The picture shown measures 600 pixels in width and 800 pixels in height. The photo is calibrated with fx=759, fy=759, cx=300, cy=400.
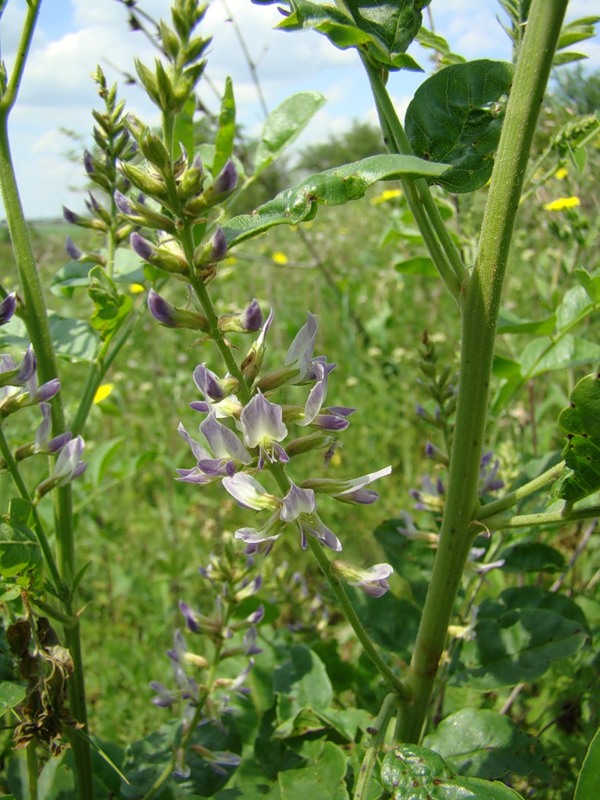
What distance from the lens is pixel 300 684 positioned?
1.79 meters

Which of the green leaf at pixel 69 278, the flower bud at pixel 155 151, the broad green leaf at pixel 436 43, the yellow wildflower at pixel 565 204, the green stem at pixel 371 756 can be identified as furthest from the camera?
the yellow wildflower at pixel 565 204

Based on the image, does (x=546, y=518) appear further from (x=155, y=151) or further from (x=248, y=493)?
(x=155, y=151)

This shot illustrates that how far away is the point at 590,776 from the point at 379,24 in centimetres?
111

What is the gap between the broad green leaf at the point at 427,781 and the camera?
1018 mm

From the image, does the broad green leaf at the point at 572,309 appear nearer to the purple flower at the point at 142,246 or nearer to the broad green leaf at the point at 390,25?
the broad green leaf at the point at 390,25

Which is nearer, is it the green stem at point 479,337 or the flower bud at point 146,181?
the flower bud at point 146,181

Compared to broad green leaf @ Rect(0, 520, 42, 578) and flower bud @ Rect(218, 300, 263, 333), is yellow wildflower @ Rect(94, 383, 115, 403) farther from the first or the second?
flower bud @ Rect(218, 300, 263, 333)

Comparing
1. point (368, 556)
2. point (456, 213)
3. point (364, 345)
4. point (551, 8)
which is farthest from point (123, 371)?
point (551, 8)

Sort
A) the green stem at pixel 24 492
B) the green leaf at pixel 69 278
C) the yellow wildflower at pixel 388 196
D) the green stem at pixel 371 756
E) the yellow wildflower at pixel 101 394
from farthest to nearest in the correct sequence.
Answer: the yellow wildflower at pixel 388 196
the yellow wildflower at pixel 101 394
the green leaf at pixel 69 278
the green stem at pixel 24 492
the green stem at pixel 371 756

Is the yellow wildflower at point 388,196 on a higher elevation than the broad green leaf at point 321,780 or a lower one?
higher

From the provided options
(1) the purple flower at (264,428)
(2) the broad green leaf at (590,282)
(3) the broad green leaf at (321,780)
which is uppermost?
(2) the broad green leaf at (590,282)

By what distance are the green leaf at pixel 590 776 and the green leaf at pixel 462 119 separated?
2.73ft

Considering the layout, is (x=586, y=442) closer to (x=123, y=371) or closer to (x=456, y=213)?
(x=456, y=213)

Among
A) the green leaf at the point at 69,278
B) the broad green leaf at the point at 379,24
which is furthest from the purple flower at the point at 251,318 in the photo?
the green leaf at the point at 69,278
